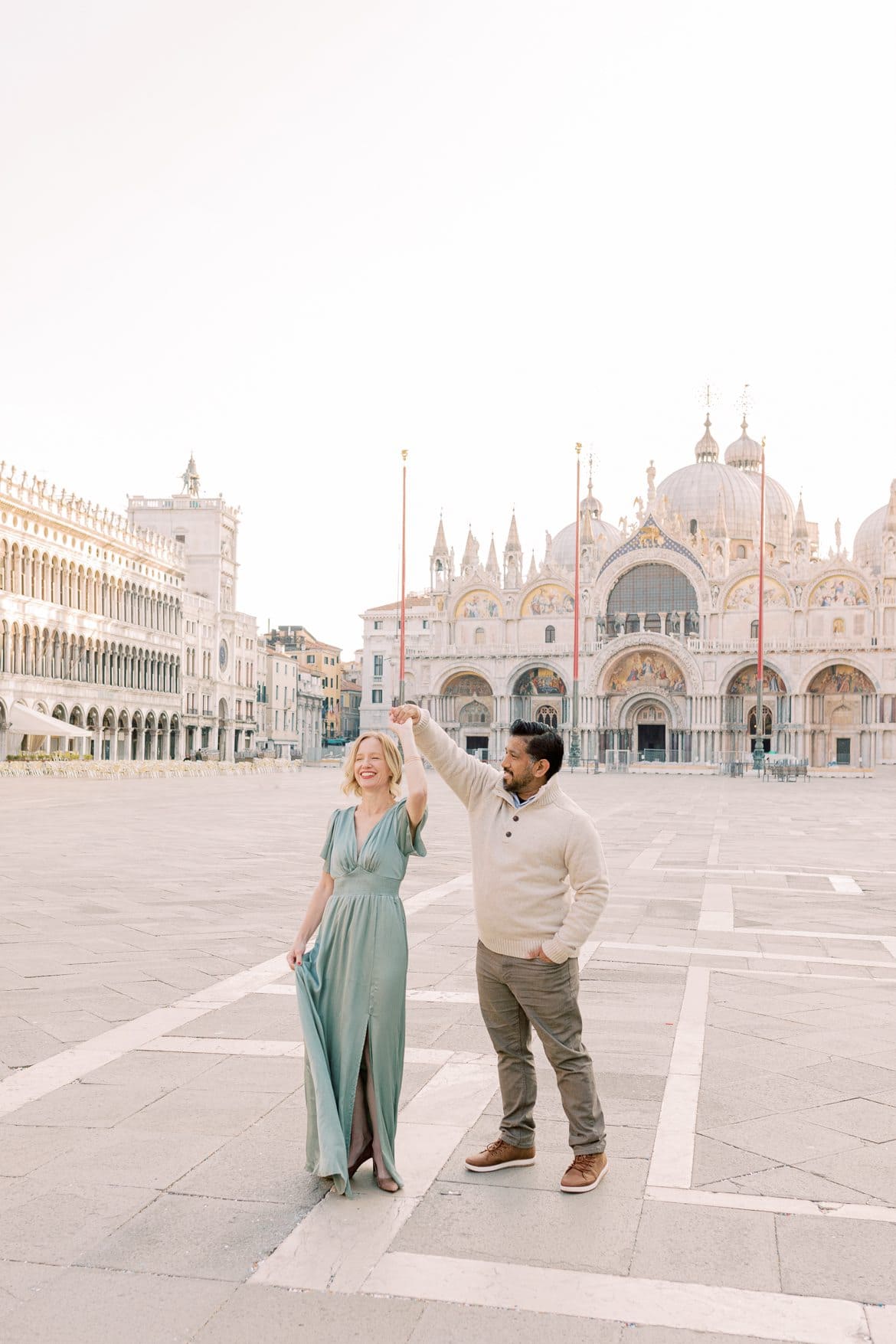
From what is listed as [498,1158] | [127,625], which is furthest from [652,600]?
[498,1158]

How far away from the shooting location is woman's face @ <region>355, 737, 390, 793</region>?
15.5ft

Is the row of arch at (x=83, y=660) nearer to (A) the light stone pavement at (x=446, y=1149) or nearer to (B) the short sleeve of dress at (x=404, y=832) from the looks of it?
(A) the light stone pavement at (x=446, y=1149)

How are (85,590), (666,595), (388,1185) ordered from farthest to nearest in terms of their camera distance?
1. (666,595)
2. (85,590)
3. (388,1185)

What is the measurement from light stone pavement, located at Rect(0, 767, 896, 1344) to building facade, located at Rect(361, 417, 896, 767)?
61.8 meters

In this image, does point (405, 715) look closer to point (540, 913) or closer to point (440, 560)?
point (540, 913)

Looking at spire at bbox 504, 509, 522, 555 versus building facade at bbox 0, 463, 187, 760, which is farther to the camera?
spire at bbox 504, 509, 522, 555

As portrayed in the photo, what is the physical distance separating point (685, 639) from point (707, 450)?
21.9m

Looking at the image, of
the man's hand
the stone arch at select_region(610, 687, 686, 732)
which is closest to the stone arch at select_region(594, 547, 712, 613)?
the stone arch at select_region(610, 687, 686, 732)

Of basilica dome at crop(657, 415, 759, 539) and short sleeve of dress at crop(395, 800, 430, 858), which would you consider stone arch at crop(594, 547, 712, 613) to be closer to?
basilica dome at crop(657, 415, 759, 539)

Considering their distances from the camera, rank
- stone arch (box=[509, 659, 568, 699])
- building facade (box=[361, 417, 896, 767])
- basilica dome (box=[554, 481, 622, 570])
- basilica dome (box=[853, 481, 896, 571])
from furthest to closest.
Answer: basilica dome (box=[554, 481, 622, 570])
basilica dome (box=[853, 481, 896, 571])
stone arch (box=[509, 659, 568, 699])
building facade (box=[361, 417, 896, 767])

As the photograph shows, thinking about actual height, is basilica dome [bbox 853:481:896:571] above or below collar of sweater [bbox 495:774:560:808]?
above

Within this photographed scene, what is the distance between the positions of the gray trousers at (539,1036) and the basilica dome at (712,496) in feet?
266

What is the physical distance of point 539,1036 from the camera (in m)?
4.65

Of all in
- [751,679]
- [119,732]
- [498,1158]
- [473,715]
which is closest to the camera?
[498,1158]
